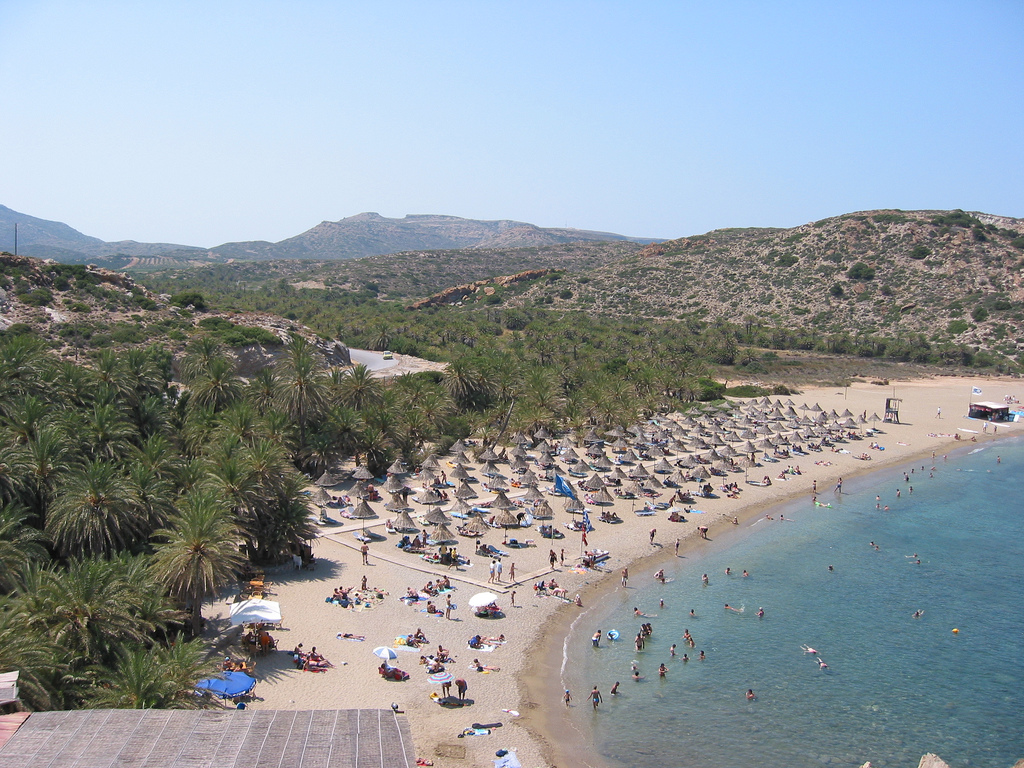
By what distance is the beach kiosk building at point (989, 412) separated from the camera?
72.2 m

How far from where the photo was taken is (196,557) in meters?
22.9

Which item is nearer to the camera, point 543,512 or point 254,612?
point 254,612

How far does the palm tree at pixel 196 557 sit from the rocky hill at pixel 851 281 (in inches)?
4309

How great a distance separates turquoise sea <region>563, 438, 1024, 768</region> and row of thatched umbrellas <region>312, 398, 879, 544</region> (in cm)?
724

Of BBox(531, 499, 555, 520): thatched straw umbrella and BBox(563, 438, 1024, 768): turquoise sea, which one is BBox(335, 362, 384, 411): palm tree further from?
BBox(563, 438, 1024, 768): turquoise sea

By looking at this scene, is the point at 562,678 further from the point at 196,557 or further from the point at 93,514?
the point at 93,514

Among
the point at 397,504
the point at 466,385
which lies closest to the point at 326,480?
the point at 397,504

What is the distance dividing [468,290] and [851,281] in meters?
70.1

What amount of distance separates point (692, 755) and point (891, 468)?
138 feet

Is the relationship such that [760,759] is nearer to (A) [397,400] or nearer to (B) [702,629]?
(B) [702,629]

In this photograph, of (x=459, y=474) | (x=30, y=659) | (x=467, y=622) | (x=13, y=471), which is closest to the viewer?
(x=30, y=659)

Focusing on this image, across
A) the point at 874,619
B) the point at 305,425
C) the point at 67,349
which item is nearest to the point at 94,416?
the point at 305,425

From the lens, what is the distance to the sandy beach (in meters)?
21.2

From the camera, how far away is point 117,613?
19281 millimetres
